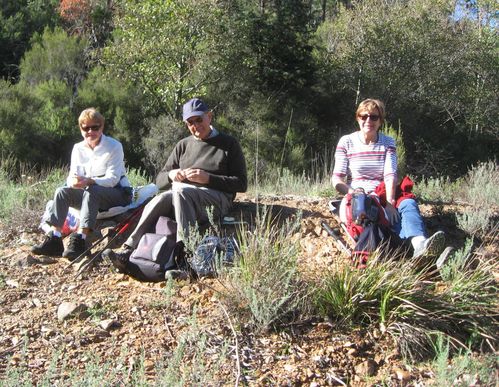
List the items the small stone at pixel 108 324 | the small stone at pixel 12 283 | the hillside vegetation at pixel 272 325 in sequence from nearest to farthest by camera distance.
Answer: the hillside vegetation at pixel 272 325
the small stone at pixel 108 324
the small stone at pixel 12 283

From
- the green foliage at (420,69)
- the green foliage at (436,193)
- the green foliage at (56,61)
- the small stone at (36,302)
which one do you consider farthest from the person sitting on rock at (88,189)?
the green foliage at (420,69)

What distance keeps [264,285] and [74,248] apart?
183 cm

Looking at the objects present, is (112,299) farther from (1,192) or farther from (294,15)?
(294,15)

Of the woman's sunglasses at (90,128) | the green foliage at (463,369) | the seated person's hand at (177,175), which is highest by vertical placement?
the woman's sunglasses at (90,128)

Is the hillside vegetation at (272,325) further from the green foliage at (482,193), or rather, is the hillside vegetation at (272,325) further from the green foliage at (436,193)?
the green foliage at (436,193)

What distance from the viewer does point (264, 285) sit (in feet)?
11.0

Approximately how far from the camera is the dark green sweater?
4.71 meters

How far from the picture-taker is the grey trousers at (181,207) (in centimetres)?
434

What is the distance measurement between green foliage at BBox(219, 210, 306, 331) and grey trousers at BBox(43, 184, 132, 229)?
1582mm

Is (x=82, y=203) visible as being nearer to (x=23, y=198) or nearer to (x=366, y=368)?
(x=23, y=198)

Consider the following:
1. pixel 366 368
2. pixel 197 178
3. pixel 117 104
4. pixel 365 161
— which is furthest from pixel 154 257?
pixel 117 104

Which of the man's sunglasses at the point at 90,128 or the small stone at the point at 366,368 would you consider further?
the man's sunglasses at the point at 90,128

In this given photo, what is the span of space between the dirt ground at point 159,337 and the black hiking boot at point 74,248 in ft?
0.82

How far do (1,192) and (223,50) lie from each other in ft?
42.7
